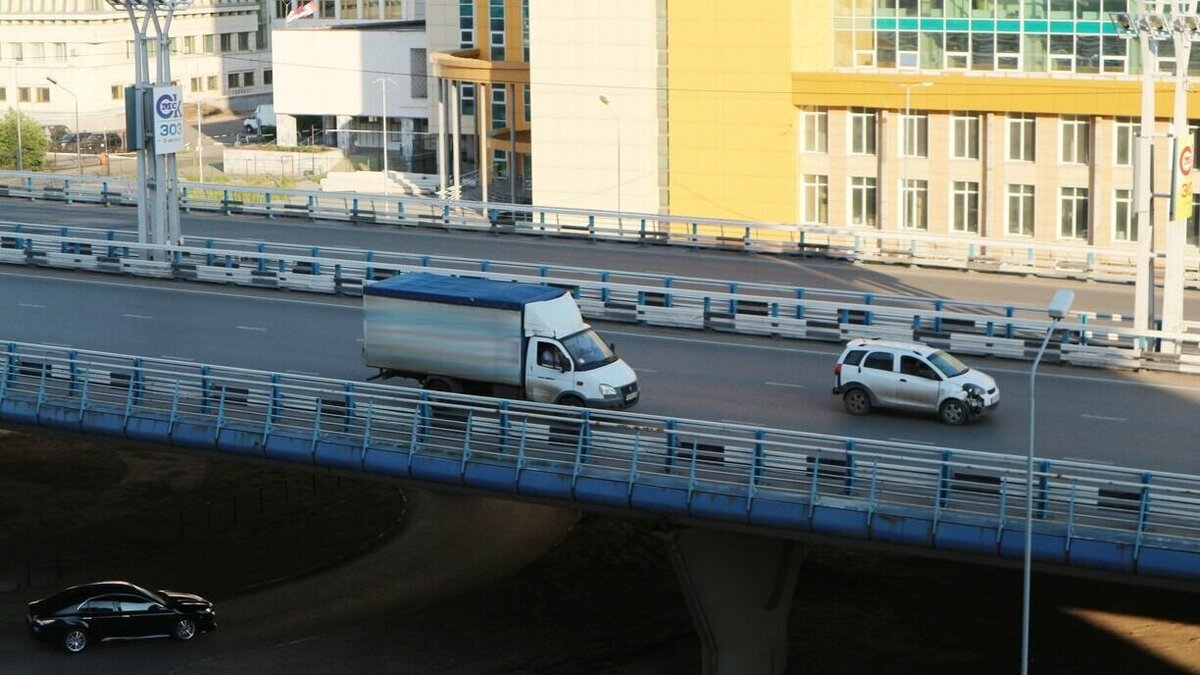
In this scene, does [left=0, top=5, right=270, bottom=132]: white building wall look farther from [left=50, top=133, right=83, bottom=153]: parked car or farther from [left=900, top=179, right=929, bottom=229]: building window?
[left=900, top=179, right=929, bottom=229]: building window

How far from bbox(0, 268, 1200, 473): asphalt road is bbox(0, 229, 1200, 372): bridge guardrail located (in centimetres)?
38

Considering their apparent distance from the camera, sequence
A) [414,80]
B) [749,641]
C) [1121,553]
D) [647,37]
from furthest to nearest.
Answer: [414,80]
[647,37]
[749,641]
[1121,553]

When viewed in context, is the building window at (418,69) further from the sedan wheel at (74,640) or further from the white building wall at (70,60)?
the sedan wheel at (74,640)

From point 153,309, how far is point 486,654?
1393 centimetres

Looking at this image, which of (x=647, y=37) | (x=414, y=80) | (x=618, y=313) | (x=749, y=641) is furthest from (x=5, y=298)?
(x=414, y=80)

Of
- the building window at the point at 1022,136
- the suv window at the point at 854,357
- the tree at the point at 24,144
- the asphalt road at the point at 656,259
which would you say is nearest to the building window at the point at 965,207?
the building window at the point at 1022,136

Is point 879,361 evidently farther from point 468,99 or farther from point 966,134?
point 468,99

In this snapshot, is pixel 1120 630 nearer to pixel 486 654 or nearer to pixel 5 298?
pixel 486 654

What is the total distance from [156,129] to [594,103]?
38950 millimetres

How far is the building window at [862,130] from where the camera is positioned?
81.4 m

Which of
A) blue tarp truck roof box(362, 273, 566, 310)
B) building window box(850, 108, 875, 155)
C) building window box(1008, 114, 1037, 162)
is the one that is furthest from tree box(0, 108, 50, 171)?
blue tarp truck roof box(362, 273, 566, 310)

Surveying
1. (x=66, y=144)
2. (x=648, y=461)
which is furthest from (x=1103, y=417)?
(x=66, y=144)

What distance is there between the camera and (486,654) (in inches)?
1553

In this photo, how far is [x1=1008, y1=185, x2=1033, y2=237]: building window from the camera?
258 feet
